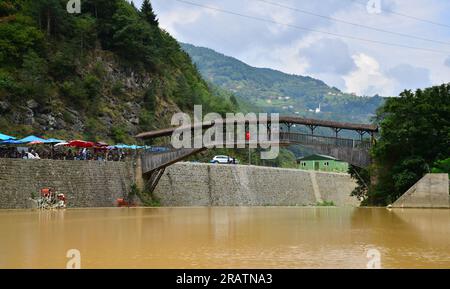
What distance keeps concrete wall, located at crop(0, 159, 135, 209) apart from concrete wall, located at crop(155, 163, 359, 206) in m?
5.30

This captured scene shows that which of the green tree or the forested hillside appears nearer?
the green tree

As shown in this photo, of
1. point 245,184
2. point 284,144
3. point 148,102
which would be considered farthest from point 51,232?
point 148,102

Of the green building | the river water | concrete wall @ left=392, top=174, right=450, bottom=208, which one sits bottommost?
the river water

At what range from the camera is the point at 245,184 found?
57.3m

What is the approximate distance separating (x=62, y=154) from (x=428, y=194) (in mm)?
22153

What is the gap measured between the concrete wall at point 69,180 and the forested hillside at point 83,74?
964 centimetres

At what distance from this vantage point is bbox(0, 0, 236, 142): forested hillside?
168ft

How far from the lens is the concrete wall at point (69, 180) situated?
32750 mm

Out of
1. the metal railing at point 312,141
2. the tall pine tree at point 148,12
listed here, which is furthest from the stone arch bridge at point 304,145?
the tall pine tree at point 148,12

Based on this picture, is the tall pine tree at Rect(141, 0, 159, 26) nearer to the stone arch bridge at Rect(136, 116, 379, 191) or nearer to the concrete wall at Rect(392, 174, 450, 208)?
the stone arch bridge at Rect(136, 116, 379, 191)

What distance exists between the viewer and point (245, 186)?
188 feet

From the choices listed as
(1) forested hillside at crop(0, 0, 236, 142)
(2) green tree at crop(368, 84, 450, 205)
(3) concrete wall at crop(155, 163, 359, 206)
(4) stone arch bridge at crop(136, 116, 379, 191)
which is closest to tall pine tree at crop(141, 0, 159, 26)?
(1) forested hillside at crop(0, 0, 236, 142)

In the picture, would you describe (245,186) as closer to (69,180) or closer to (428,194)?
(69,180)

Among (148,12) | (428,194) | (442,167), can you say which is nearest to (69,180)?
(428,194)
